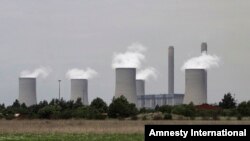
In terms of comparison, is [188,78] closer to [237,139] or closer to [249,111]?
[249,111]

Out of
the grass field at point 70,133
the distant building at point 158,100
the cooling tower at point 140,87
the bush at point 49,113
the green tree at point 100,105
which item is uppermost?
the cooling tower at point 140,87

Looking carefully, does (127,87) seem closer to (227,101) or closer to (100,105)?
(100,105)

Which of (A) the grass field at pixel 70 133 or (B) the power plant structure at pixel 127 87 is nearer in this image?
(A) the grass field at pixel 70 133

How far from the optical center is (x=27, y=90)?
360 feet

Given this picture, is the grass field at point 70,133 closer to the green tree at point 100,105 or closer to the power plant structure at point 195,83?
the green tree at point 100,105

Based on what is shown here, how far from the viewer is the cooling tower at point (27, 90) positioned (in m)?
108

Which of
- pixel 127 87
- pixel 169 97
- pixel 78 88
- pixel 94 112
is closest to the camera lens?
pixel 94 112

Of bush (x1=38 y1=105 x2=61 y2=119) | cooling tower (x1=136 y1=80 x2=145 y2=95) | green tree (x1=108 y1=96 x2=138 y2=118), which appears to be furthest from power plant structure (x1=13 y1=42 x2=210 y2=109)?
cooling tower (x1=136 y1=80 x2=145 y2=95)

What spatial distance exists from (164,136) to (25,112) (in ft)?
253

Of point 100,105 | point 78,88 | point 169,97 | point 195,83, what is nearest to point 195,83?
point 195,83

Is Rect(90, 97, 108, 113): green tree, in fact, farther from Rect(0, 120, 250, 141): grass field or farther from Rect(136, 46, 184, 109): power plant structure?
Rect(136, 46, 184, 109): power plant structure

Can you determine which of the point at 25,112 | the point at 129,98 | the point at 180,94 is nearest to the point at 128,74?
the point at 129,98

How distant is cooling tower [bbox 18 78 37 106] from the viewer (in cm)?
10800

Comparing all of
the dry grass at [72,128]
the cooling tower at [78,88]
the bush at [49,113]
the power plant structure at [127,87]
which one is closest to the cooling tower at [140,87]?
the power plant structure at [127,87]
